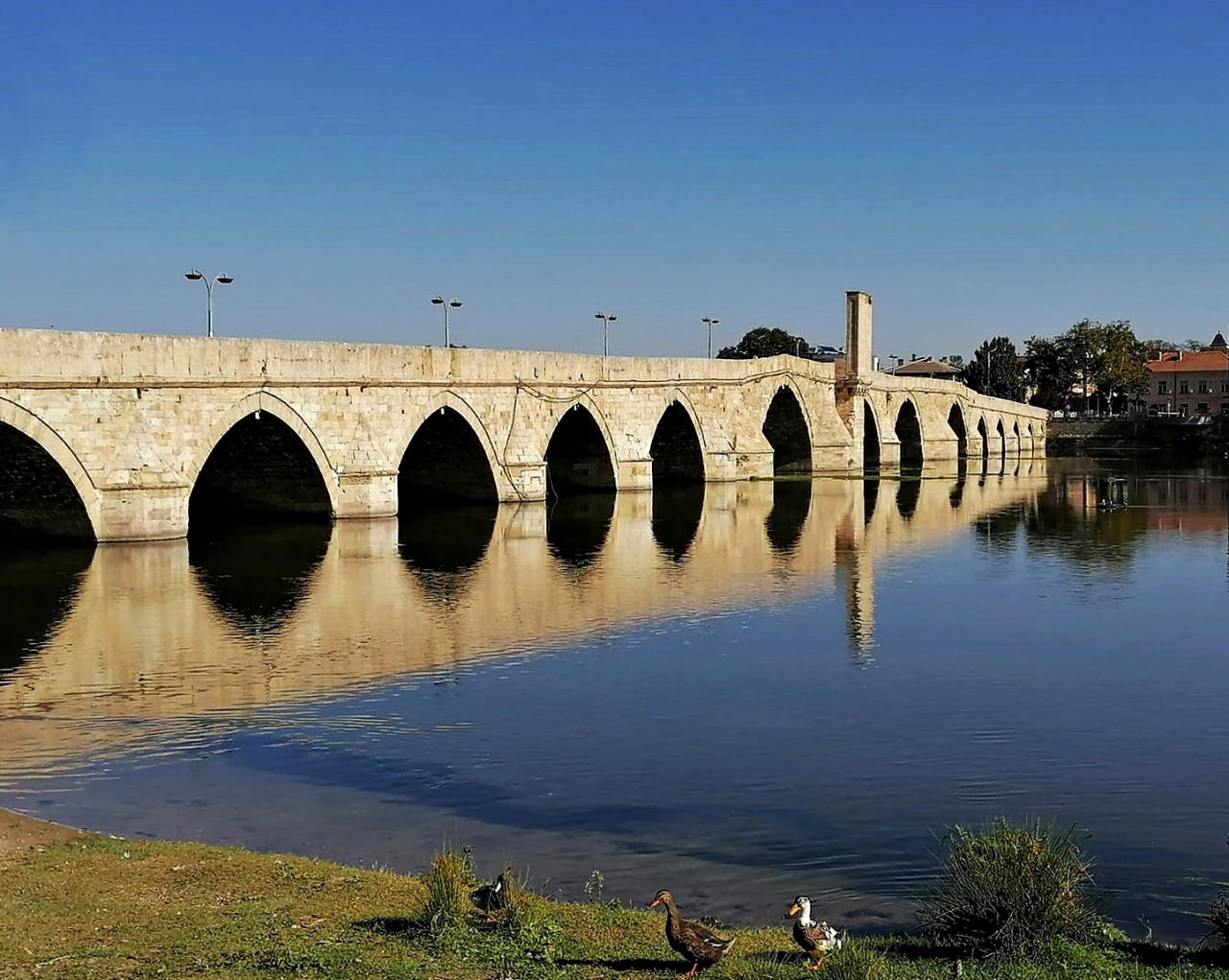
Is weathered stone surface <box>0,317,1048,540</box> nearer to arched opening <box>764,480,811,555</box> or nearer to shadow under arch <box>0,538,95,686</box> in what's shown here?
shadow under arch <box>0,538,95,686</box>

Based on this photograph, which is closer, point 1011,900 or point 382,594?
point 1011,900

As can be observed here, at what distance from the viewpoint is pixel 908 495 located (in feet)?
170

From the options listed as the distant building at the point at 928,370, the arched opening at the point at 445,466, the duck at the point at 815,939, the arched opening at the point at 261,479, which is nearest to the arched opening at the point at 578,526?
the arched opening at the point at 445,466

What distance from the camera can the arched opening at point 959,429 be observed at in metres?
88.2

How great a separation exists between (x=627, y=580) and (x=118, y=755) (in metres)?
14.1

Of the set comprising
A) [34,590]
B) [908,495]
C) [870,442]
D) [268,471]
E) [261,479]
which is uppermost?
[870,442]

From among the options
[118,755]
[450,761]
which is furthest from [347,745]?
[118,755]

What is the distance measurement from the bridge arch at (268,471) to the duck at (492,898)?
86.8 ft

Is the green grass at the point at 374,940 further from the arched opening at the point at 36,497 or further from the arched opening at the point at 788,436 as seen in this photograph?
the arched opening at the point at 788,436

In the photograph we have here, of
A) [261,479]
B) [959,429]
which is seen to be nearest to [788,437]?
[959,429]

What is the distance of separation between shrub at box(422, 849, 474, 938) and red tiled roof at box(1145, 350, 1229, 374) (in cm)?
12346

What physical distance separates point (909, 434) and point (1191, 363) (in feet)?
168

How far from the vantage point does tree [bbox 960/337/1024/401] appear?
121 meters

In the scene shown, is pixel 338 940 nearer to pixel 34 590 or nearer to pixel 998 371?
pixel 34 590
